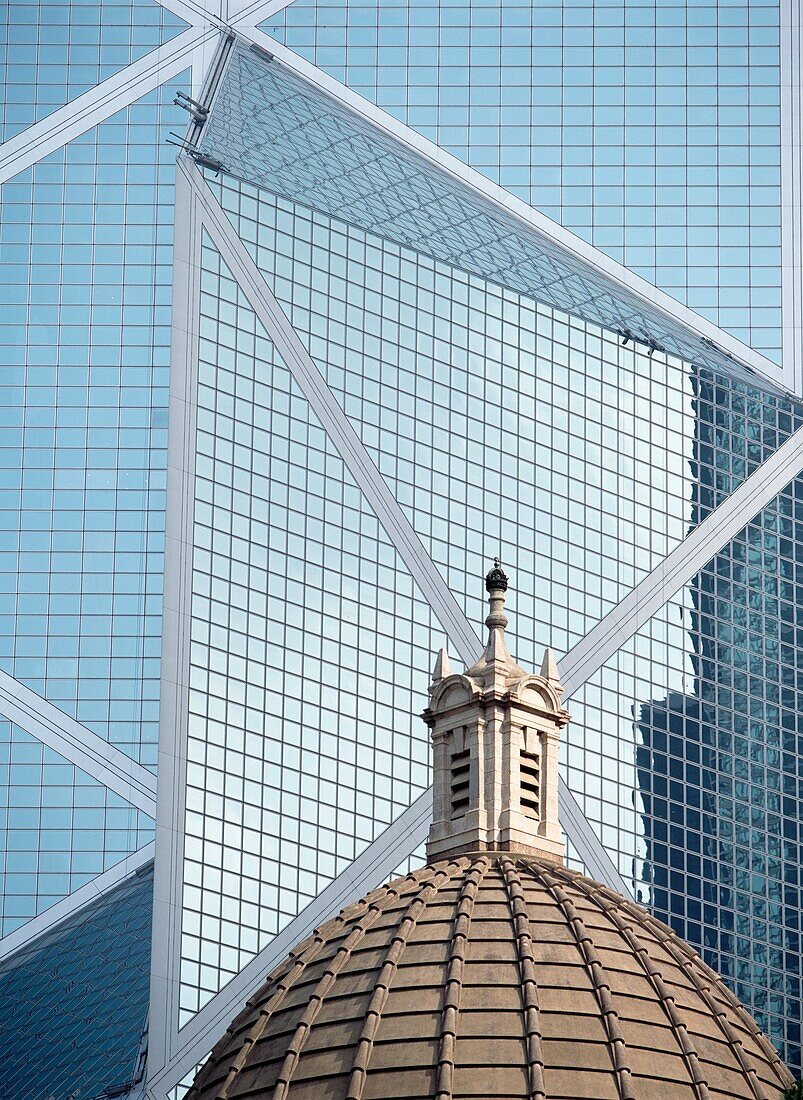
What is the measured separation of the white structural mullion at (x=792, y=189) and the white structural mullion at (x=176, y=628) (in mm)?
37810

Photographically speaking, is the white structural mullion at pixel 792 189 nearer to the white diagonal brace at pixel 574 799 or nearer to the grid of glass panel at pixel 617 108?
the grid of glass panel at pixel 617 108

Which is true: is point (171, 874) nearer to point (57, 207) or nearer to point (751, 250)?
point (57, 207)

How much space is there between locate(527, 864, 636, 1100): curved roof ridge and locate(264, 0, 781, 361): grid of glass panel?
7101cm

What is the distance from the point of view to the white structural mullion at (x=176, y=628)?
339ft

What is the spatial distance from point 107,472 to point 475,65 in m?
38.7

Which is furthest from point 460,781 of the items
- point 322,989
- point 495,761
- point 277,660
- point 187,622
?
point 277,660

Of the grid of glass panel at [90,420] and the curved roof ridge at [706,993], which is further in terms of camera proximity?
the grid of glass panel at [90,420]

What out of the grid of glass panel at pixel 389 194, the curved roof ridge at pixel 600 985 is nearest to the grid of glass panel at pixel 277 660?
the grid of glass panel at pixel 389 194

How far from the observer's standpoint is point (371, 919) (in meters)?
75.2

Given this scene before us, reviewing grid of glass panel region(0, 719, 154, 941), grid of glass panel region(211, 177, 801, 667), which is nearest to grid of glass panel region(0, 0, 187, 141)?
grid of glass panel region(211, 177, 801, 667)

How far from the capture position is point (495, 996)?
6981 cm

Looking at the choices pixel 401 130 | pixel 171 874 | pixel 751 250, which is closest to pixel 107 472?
pixel 171 874

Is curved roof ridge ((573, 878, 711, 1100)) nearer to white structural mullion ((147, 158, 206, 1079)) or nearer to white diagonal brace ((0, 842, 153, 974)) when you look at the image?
white structural mullion ((147, 158, 206, 1079))

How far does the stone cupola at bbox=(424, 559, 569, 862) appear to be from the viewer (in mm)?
80250
